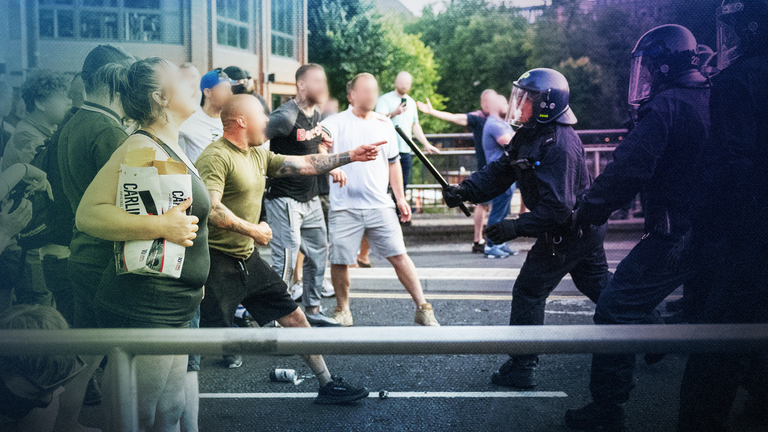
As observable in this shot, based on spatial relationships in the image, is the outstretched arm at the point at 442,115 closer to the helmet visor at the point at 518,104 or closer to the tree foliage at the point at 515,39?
the tree foliage at the point at 515,39

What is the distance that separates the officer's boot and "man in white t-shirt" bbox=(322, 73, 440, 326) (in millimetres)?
934

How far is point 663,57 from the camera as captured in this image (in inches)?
97.3

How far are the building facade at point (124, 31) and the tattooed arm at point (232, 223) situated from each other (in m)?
0.56

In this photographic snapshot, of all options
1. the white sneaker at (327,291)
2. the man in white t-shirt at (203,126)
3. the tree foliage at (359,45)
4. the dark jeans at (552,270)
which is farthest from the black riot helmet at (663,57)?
the white sneaker at (327,291)

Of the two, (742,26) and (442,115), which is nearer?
(742,26)

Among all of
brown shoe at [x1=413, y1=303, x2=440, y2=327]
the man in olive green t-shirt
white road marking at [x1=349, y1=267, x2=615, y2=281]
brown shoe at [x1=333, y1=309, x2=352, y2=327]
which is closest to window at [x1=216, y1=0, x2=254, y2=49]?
the man in olive green t-shirt

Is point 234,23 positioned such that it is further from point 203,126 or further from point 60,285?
point 203,126

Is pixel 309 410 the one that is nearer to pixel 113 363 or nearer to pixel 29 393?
pixel 29 393

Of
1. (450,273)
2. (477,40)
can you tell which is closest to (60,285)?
(477,40)

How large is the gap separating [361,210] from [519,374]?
151cm

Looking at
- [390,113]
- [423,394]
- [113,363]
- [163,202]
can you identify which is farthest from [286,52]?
[390,113]

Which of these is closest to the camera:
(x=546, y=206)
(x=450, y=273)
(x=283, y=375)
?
(x=546, y=206)

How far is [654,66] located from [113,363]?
6.93ft

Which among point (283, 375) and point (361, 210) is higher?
point (361, 210)
